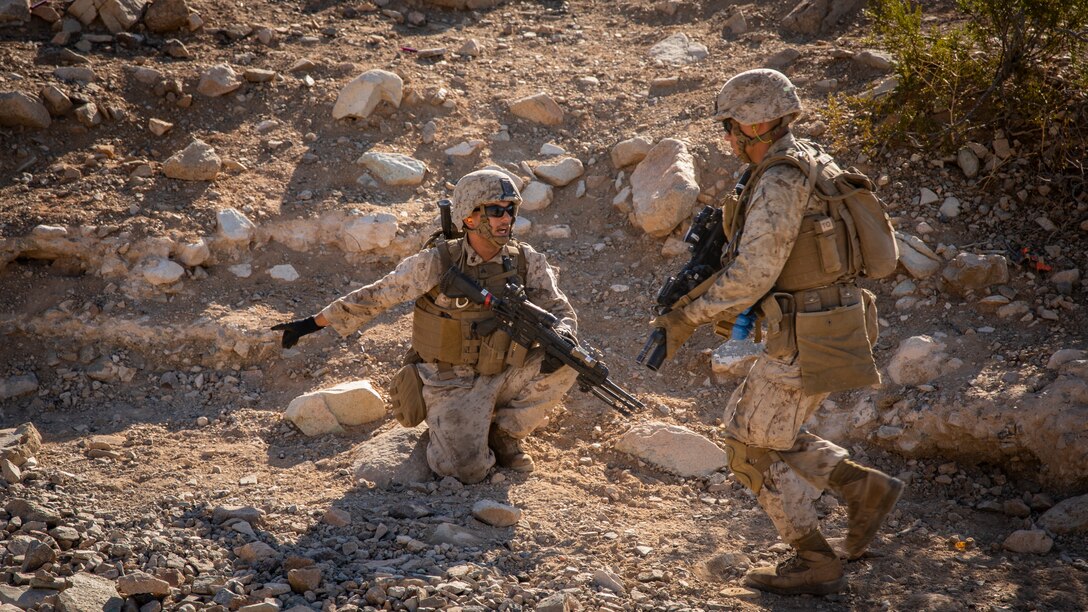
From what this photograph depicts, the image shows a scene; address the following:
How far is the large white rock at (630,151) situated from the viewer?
23.8ft

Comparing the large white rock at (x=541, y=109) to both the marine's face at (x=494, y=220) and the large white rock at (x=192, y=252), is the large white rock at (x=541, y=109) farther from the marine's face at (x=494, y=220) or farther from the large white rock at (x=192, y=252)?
the marine's face at (x=494, y=220)

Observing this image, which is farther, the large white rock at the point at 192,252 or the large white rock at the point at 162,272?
the large white rock at the point at 192,252

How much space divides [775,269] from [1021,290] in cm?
280

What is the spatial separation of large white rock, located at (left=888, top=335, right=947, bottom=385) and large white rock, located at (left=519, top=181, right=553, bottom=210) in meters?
3.08

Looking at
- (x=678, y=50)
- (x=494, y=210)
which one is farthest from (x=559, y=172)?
(x=494, y=210)

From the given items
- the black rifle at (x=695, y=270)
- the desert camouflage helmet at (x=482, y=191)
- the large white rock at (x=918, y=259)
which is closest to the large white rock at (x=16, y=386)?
the desert camouflage helmet at (x=482, y=191)

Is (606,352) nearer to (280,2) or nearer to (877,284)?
(877,284)

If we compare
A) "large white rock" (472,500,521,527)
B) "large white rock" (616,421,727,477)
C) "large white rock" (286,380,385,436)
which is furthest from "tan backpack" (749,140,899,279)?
"large white rock" (286,380,385,436)

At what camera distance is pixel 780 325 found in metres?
3.83

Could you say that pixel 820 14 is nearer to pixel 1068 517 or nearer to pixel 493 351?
pixel 493 351

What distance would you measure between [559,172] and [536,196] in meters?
0.31

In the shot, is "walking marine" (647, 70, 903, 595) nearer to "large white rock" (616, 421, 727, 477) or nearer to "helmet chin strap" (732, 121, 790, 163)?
"helmet chin strap" (732, 121, 790, 163)

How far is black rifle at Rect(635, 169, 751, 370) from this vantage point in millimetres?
3883

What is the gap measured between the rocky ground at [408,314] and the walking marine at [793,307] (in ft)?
1.56
